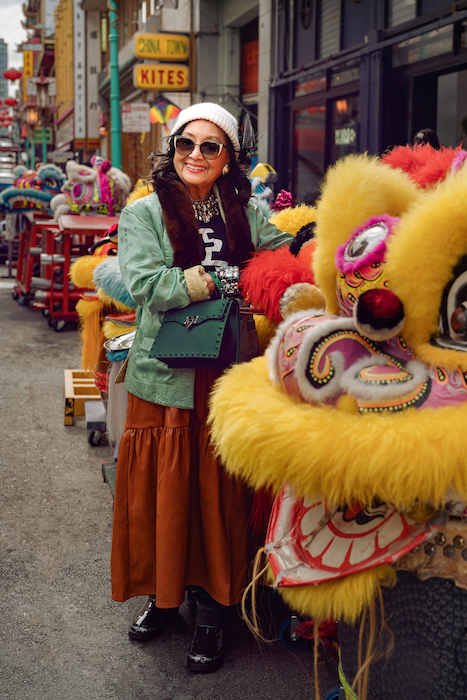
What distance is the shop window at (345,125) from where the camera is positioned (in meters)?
8.37

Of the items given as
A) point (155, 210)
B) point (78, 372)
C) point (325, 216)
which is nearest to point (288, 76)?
point (78, 372)

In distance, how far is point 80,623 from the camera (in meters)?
2.78

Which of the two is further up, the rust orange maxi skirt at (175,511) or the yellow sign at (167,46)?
the yellow sign at (167,46)

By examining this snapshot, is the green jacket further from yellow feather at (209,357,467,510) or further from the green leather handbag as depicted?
yellow feather at (209,357,467,510)

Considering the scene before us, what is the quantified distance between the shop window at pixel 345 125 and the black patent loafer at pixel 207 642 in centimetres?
674

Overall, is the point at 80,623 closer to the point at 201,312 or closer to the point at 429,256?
the point at 201,312

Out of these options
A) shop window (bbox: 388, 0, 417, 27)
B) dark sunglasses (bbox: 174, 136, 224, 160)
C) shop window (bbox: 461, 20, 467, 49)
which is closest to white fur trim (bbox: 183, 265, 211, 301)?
dark sunglasses (bbox: 174, 136, 224, 160)

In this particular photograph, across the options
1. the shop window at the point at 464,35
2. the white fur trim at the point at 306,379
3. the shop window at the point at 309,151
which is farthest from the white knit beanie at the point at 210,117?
the shop window at the point at 309,151

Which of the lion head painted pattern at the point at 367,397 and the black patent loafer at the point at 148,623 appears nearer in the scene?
the lion head painted pattern at the point at 367,397

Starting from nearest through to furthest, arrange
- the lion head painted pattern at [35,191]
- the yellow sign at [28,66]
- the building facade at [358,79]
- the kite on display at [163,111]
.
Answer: the building facade at [358,79] < the lion head painted pattern at [35,191] < the kite on display at [163,111] < the yellow sign at [28,66]

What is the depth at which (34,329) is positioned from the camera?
977 centimetres

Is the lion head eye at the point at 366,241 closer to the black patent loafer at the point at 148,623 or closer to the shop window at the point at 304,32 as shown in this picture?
the black patent loafer at the point at 148,623

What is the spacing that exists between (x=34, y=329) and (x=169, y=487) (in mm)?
7804

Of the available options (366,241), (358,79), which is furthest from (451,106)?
(366,241)
